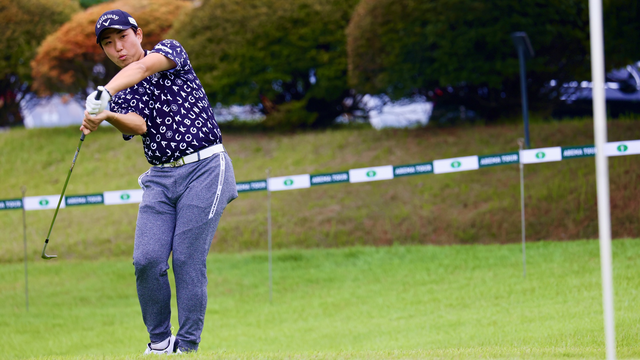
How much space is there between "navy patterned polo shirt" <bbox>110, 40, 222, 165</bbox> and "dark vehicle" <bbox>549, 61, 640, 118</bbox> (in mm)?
10859

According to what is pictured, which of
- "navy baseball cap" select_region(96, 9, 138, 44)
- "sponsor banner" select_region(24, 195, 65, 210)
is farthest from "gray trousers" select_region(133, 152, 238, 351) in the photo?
"sponsor banner" select_region(24, 195, 65, 210)

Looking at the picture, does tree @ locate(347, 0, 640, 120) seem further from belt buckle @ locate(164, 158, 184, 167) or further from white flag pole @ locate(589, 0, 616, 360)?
white flag pole @ locate(589, 0, 616, 360)

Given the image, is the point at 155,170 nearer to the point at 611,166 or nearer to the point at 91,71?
the point at 611,166

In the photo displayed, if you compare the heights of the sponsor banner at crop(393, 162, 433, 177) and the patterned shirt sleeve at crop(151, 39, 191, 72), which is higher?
the patterned shirt sleeve at crop(151, 39, 191, 72)

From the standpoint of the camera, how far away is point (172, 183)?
3887 millimetres

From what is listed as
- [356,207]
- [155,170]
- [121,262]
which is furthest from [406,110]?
[155,170]

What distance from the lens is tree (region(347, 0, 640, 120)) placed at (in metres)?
11.9

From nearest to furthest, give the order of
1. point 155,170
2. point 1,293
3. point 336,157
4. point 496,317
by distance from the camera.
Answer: point 155,170 → point 496,317 → point 1,293 → point 336,157

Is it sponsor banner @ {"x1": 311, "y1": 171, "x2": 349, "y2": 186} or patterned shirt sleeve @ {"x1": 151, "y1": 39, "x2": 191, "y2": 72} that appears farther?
sponsor banner @ {"x1": 311, "y1": 171, "x2": 349, "y2": 186}

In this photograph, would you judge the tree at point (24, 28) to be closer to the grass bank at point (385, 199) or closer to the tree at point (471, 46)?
the grass bank at point (385, 199)

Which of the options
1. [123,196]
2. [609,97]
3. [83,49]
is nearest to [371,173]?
[123,196]

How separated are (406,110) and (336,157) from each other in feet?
10.2

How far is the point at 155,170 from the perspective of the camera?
398 centimetres

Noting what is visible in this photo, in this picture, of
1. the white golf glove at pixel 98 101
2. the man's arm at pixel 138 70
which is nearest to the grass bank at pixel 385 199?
the man's arm at pixel 138 70
